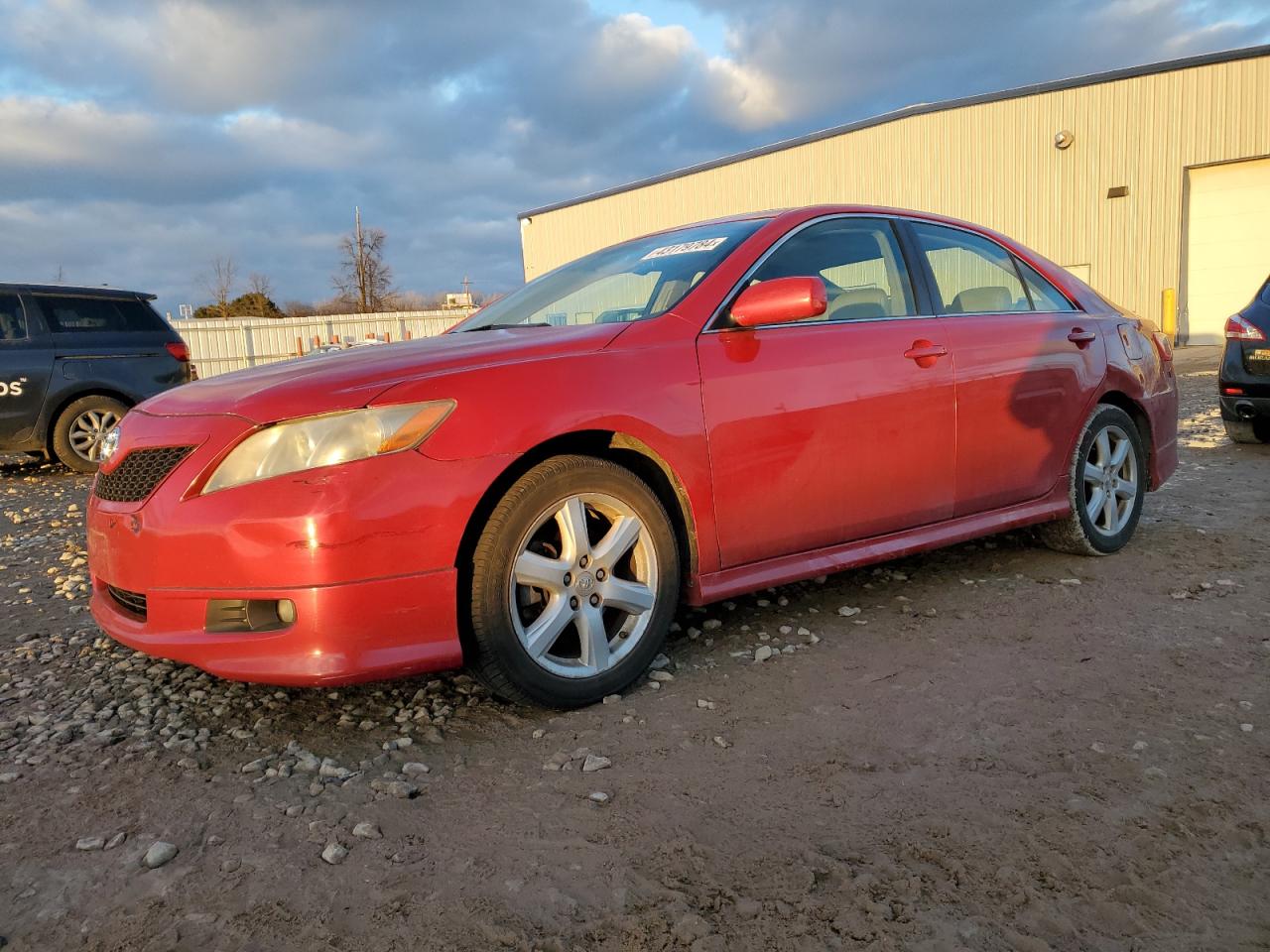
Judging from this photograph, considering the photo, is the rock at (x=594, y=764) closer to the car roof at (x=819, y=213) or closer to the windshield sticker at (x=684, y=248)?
the windshield sticker at (x=684, y=248)

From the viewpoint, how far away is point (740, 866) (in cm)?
184

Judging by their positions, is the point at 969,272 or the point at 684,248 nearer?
the point at 684,248

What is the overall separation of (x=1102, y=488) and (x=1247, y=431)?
12.8 ft

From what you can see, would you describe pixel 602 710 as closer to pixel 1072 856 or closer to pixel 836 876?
pixel 836 876

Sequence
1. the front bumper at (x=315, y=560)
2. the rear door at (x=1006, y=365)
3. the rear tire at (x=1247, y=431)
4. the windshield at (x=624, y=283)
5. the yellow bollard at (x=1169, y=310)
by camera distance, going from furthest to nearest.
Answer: the yellow bollard at (x=1169, y=310) → the rear tire at (x=1247, y=431) → the rear door at (x=1006, y=365) → the windshield at (x=624, y=283) → the front bumper at (x=315, y=560)

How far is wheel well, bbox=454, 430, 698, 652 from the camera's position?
2.49 metres

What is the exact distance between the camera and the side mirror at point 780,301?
287cm

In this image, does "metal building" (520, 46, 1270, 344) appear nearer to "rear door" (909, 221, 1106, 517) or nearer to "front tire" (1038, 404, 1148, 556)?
"front tire" (1038, 404, 1148, 556)

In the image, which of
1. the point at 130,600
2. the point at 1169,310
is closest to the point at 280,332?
the point at 1169,310

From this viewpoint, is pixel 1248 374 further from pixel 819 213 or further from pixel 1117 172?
pixel 1117 172

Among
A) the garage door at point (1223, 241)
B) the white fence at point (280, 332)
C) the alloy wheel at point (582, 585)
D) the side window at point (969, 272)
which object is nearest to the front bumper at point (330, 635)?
the alloy wheel at point (582, 585)

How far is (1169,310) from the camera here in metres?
18.3

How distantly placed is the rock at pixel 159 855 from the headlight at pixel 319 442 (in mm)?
875

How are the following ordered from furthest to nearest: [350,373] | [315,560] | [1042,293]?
1. [1042,293]
2. [350,373]
3. [315,560]
